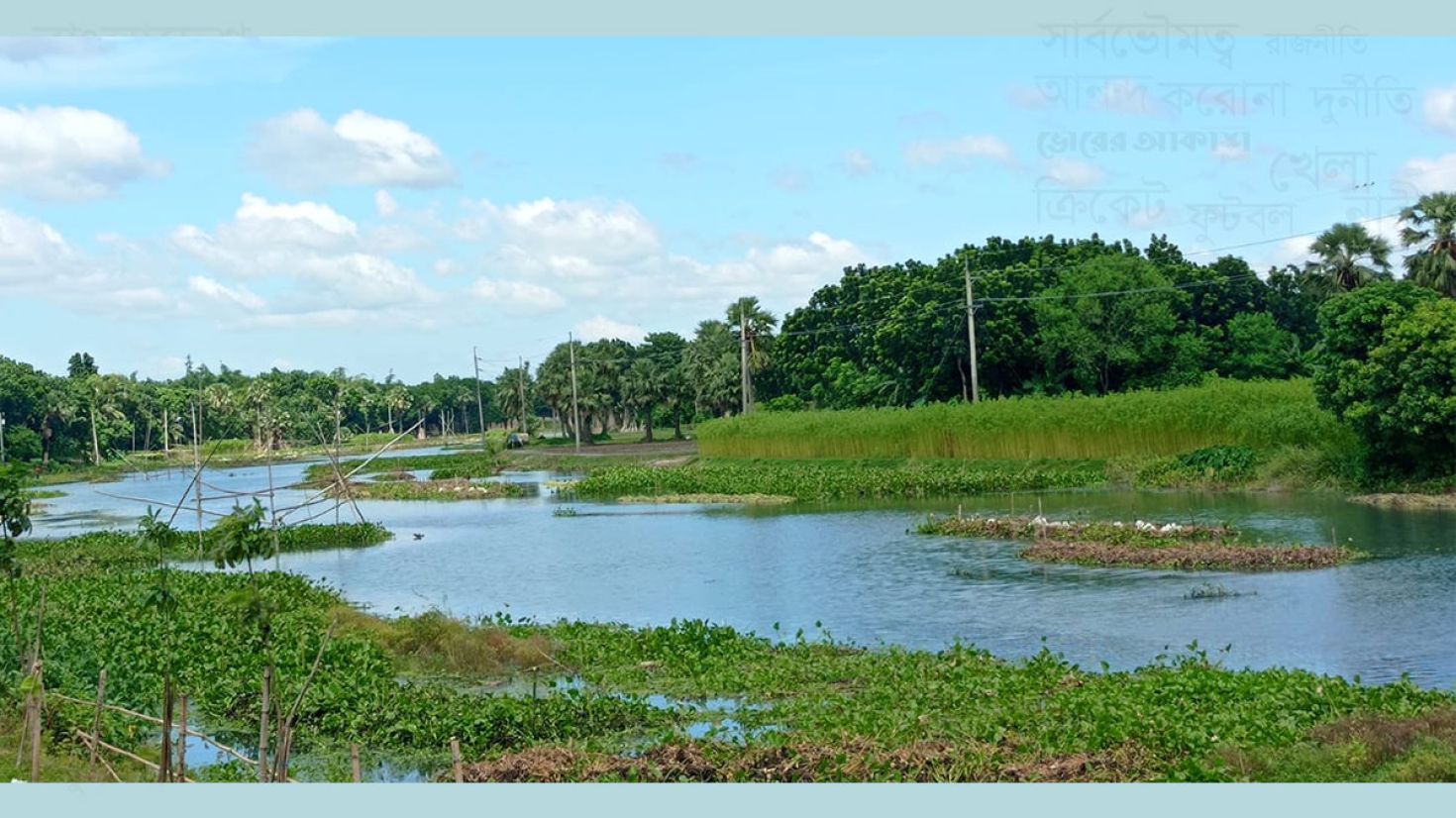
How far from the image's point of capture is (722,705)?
15.3m

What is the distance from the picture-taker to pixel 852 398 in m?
67.3

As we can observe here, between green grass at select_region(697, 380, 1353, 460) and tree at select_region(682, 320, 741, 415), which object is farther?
tree at select_region(682, 320, 741, 415)

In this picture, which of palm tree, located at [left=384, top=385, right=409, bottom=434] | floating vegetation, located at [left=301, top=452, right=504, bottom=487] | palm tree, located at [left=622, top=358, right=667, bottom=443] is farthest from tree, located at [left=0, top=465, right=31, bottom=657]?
palm tree, located at [left=384, top=385, right=409, bottom=434]

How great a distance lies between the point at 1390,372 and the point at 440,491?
35558 millimetres

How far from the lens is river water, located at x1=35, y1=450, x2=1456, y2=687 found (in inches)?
743

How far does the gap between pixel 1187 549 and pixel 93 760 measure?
19949 millimetres

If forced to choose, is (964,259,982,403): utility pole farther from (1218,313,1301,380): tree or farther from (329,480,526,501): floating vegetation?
(329,480,526,501): floating vegetation

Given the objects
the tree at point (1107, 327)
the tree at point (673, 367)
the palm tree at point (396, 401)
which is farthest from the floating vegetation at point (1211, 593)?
the palm tree at point (396, 401)

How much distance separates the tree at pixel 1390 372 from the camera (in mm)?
33219

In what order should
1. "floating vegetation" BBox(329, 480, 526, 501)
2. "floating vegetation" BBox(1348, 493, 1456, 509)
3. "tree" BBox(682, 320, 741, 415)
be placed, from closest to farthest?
"floating vegetation" BBox(1348, 493, 1456, 509), "floating vegetation" BBox(329, 480, 526, 501), "tree" BBox(682, 320, 741, 415)

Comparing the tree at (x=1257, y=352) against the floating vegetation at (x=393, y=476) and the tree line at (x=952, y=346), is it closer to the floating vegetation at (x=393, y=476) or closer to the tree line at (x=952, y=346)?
the tree line at (x=952, y=346)

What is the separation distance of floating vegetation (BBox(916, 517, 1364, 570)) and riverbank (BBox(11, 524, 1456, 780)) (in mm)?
8682

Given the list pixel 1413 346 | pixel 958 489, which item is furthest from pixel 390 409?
pixel 1413 346

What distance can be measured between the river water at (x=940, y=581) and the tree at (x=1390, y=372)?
2112 mm
